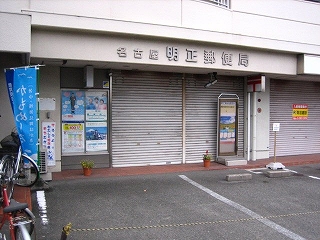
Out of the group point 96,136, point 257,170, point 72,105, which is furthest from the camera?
point 257,170

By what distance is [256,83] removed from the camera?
12.3m

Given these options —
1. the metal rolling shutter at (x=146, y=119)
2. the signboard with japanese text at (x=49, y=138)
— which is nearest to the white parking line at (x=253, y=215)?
the metal rolling shutter at (x=146, y=119)

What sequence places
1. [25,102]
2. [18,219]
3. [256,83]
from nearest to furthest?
[18,219]
[25,102]
[256,83]

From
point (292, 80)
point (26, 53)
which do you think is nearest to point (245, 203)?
point (26, 53)

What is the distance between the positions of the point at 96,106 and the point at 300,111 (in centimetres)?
930

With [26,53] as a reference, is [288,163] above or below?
below

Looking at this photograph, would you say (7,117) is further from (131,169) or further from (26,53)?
(131,169)

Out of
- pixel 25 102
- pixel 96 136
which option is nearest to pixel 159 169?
pixel 96 136

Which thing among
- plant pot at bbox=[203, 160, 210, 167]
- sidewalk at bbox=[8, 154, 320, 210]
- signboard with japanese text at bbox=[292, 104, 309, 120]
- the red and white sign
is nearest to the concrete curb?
sidewalk at bbox=[8, 154, 320, 210]

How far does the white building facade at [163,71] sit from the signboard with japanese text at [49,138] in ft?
0.59

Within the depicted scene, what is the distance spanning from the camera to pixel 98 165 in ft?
36.1

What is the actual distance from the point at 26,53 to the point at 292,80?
1131 centimetres

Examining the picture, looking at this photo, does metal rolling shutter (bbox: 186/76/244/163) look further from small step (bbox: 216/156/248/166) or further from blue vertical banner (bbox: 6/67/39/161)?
blue vertical banner (bbox: 6/67/39/161)

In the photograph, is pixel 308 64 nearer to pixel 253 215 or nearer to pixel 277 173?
pixel 277 173
